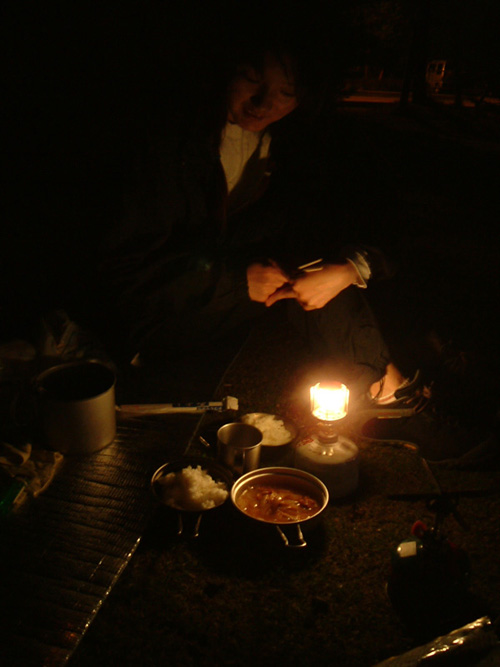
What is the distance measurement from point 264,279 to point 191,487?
123cm

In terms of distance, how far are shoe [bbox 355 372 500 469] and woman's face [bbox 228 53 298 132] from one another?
6.04ft

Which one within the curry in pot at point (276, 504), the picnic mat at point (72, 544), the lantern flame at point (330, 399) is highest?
the lantern flame at point (330, 399)

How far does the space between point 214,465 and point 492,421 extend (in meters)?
1.79

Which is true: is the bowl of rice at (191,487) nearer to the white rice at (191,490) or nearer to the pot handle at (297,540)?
the white rice at (191,490)

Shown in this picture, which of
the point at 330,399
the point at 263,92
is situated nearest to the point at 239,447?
the point at 330,399

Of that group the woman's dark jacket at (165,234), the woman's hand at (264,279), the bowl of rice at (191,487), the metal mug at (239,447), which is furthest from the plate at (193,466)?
the woman's hand at (264,279)

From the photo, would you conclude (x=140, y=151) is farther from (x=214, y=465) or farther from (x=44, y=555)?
(x=44, y=555)

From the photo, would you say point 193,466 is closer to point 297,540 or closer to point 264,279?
point 297,540

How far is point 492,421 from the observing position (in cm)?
325

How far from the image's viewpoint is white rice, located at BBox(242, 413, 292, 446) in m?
2.93

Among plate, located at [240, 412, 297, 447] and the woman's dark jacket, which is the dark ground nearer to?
plate, located at [240, 412, 297, 447]

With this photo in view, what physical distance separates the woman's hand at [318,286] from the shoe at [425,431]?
2.56ft

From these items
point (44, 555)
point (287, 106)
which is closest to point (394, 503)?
point (44, 555)

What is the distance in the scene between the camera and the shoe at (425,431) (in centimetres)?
293
